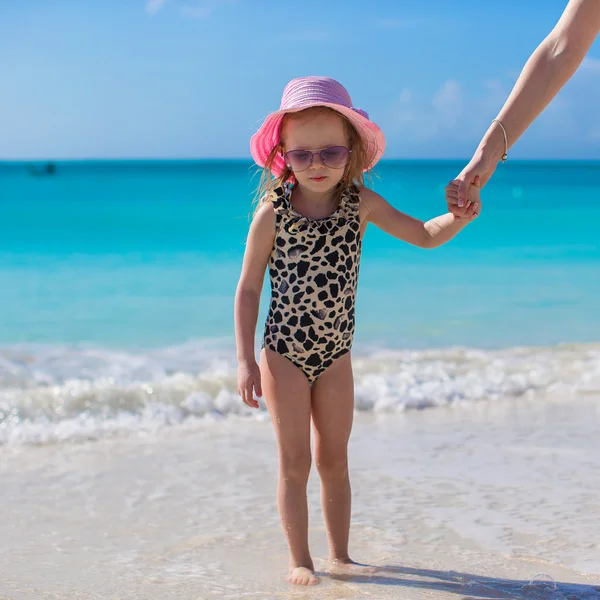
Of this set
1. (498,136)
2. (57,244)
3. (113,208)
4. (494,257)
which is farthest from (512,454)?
(113,208)

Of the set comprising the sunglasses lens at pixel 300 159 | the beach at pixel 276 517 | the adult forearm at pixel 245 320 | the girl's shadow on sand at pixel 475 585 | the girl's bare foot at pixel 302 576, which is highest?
the sunglasses lens at pixel 300 159

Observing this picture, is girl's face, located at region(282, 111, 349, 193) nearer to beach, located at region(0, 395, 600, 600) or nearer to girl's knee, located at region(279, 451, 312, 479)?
girl's knee, located at region(279, 451, 312, 479)

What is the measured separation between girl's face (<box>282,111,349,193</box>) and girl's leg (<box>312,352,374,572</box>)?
0.64m

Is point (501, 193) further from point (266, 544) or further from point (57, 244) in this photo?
point (266, 544)

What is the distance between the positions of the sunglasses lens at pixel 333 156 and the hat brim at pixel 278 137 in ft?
0.42

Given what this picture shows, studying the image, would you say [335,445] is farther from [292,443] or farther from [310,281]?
[310,281]

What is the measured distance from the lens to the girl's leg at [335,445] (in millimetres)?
2992

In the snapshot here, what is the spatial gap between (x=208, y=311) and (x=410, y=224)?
6.89m

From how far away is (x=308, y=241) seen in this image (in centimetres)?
294

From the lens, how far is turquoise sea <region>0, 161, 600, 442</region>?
5.80 meters

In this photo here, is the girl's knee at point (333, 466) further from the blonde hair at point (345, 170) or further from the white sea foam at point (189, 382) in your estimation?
the white sea foam at point (189, 382)

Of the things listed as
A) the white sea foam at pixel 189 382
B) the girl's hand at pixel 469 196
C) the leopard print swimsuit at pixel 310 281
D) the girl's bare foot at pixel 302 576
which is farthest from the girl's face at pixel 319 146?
the white sea foam at pixel 189 382

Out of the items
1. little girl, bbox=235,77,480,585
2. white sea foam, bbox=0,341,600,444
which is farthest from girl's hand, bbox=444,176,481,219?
white sea foam, bbox=0,341,600,444

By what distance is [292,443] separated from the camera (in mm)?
2938
